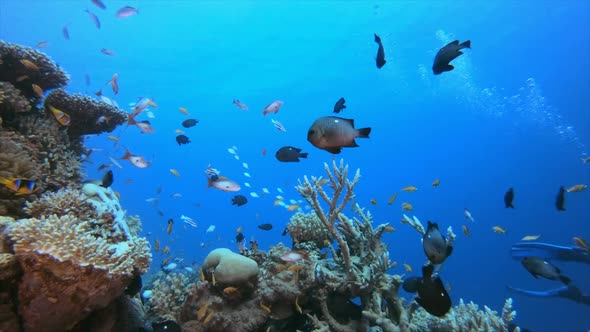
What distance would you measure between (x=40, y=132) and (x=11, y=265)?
356 cm

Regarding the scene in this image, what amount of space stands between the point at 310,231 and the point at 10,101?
6148 mm

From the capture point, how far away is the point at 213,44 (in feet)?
128

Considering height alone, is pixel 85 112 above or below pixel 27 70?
below

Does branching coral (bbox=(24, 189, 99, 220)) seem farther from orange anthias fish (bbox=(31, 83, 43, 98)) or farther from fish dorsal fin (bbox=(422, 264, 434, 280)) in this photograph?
fish dorsal fin (bbox=(422, 264, 434, 280))

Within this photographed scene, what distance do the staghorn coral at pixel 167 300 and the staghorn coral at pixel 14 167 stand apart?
2409 mm

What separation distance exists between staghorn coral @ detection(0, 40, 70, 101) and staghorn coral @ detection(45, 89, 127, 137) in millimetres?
539

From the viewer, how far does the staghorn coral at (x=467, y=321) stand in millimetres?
4523

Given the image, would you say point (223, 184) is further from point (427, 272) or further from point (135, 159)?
point (427, 272)

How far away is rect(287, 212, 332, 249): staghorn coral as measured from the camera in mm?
6477

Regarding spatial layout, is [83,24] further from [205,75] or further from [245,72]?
[245,72]

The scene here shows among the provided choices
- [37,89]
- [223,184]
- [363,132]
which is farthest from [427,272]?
[37,89]

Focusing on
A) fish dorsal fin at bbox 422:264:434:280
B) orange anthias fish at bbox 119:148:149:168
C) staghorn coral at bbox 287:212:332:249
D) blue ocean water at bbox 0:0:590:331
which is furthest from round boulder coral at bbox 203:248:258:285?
blue ocean water at bbox 0:0:590:331

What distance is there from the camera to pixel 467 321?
4617 mm

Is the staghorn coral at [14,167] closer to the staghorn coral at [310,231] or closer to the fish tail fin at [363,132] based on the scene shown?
the staghorn coral at [310,231]
